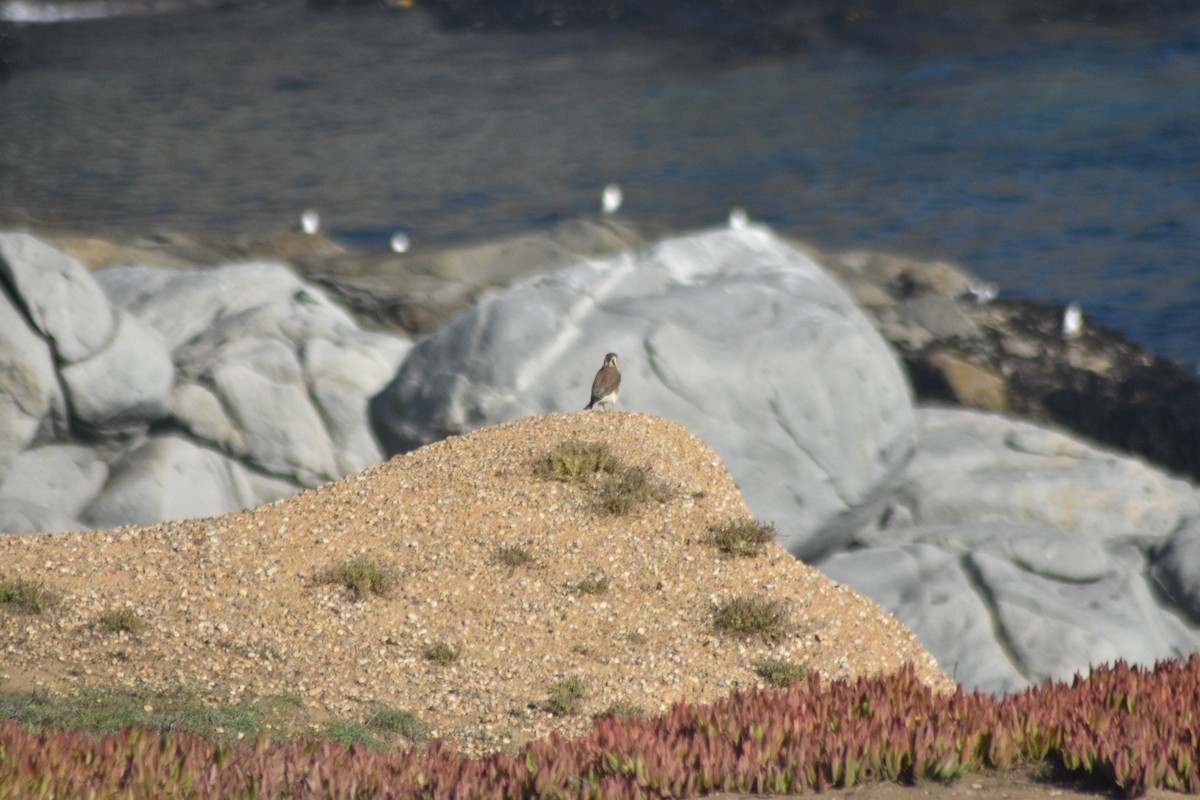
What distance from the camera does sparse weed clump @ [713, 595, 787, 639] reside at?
9.22 m

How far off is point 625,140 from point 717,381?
94.3 feet

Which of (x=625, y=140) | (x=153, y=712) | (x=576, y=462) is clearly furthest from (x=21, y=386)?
(x=625, y=140)

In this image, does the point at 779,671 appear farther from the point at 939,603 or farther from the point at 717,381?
the point at 717,381

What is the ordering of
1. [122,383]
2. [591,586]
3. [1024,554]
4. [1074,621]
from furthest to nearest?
1. [122,383]
2. [1024,554]
3. [1074,621]
4. [591,586]

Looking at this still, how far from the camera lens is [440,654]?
8.66 m

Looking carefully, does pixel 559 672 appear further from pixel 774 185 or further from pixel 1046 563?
pixel 774 185

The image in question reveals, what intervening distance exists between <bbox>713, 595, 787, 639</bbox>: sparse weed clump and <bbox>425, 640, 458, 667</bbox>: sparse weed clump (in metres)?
1.83

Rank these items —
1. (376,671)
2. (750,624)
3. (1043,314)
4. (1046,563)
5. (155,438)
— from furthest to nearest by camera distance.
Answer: (1043,314) < (155,438) < (1046,563) < (750,624) < (376,671)

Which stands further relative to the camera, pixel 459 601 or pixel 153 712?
pixel 459 601

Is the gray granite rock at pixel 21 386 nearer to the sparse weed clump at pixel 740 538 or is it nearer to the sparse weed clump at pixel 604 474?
the sparse weed clump at pixel 604 474

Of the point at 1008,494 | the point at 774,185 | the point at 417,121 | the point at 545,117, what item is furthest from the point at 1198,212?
the point at 1008,494

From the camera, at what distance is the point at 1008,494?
48.5 feet

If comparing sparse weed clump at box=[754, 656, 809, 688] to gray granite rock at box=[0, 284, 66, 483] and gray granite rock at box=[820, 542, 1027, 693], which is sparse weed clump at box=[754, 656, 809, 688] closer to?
gray granite rock at box=[820, 542, 1027, 693]

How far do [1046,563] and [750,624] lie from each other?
4883mm
